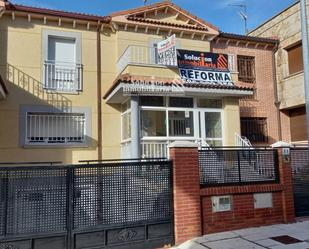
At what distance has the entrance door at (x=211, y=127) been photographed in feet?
40.0

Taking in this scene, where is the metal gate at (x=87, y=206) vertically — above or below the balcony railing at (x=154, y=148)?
below

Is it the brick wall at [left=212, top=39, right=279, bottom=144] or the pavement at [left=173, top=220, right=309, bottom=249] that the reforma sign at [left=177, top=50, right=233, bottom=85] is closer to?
the brick wall at [left=212, top=39, right=279, bottom=144]

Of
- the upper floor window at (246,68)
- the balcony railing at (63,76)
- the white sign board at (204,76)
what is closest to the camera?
the white sign board at (204,76)

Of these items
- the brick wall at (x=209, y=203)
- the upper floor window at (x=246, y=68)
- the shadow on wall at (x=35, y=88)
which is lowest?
the brick wall at (x=209, y=203)

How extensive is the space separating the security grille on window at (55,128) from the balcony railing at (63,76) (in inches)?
41.4

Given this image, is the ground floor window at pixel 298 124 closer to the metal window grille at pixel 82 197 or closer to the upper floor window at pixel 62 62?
the upper floor window at pixel 62 62

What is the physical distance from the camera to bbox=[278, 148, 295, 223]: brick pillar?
7730 mm

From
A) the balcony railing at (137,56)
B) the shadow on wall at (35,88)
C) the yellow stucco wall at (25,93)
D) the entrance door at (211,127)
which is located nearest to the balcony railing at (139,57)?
the balcony railing at (137,56)

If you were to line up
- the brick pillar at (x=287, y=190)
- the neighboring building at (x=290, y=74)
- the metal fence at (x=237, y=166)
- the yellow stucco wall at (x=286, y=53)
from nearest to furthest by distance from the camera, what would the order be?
the metal fence at (x=237, y=166)
the brick pillar at (x=287, y=190)
the yellow stucco wall at (x=286, y=53)
the neighboring building at (x=290, y=74)

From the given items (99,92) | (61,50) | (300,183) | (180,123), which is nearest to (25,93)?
(61,50)

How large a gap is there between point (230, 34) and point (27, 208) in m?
12.6

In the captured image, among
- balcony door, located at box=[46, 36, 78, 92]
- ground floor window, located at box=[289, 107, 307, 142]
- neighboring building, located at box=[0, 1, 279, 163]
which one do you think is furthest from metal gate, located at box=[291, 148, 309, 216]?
balcony door, located at box=[46, 36, 78, 92]

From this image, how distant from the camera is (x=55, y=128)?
1221 centimetres

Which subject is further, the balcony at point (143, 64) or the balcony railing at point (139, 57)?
the balcony railing at point (139, 57)
